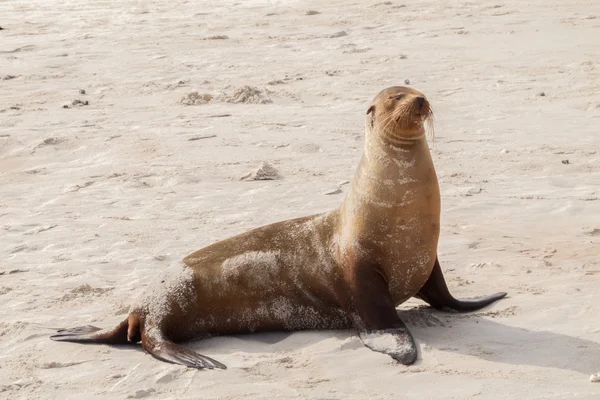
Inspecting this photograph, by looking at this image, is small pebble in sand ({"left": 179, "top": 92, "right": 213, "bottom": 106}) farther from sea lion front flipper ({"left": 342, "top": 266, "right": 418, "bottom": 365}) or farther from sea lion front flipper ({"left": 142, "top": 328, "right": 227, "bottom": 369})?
sea lion front flipper ({"left": 342, "top": 266, "right": 418, "bottom": 365})

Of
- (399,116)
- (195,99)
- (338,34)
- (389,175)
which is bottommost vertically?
(195,99)

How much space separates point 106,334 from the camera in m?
4.76

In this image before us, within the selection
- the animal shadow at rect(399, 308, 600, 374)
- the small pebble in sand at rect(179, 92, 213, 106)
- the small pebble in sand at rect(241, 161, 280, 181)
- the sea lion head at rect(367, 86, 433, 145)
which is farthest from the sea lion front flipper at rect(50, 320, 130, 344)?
the small pebble in sand at rect(179, 92, 213, 106)

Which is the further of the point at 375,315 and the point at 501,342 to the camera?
the point at 375,315

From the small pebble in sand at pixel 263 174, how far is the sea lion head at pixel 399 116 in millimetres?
2662

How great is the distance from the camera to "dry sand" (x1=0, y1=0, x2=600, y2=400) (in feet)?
14.0

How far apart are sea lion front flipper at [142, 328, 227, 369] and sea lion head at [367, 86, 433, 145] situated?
1.25 metres

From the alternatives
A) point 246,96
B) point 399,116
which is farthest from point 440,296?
point 246,96

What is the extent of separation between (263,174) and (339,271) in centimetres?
287

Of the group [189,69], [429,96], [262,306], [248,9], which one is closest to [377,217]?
[262,306]

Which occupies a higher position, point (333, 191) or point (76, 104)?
point (76, 104)

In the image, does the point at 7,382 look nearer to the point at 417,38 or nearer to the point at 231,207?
the point at 231,207

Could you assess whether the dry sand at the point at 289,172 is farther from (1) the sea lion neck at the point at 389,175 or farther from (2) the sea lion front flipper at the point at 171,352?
(1) the sea lion neck at the point at 389,175

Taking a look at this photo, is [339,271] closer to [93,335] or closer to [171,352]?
[171,352]
